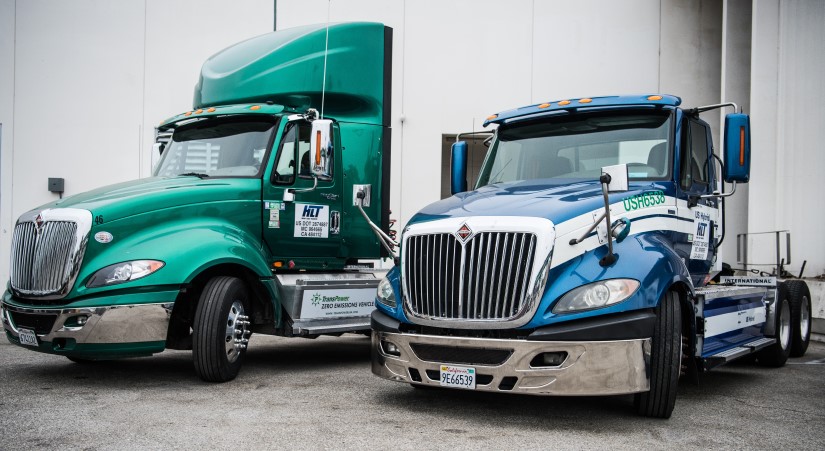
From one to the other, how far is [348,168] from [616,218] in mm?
3858

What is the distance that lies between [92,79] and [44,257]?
10.2m

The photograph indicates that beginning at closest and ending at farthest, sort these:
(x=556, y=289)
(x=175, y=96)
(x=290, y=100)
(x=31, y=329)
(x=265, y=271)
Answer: (x=556, y=289) → (x=31, y=329) → (x=265, y=271) → (x=290, y=100) → (x=175, y=96)

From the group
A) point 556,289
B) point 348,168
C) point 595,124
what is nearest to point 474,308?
point 556,289

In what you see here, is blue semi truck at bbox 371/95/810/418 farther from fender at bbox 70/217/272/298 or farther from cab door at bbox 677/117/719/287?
fender at bbox 70/217/272/298

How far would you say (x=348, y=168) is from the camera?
9.12 metres

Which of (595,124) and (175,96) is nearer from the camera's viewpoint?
(595,124)

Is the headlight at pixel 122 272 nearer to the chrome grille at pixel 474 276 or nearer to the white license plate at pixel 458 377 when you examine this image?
the chrome grille at pixel 474 276

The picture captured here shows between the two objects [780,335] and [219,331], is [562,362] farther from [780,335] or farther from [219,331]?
[780,335]

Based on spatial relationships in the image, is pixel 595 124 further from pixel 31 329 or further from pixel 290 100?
pixel 31 329

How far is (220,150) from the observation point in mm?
8539

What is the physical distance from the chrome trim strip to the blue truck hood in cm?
241

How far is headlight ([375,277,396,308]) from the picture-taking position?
639 centimetres

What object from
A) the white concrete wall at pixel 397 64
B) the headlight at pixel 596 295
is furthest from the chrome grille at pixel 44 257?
the white concrete wall at pixel 397 64

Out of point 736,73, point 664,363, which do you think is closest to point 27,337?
point 664,363
